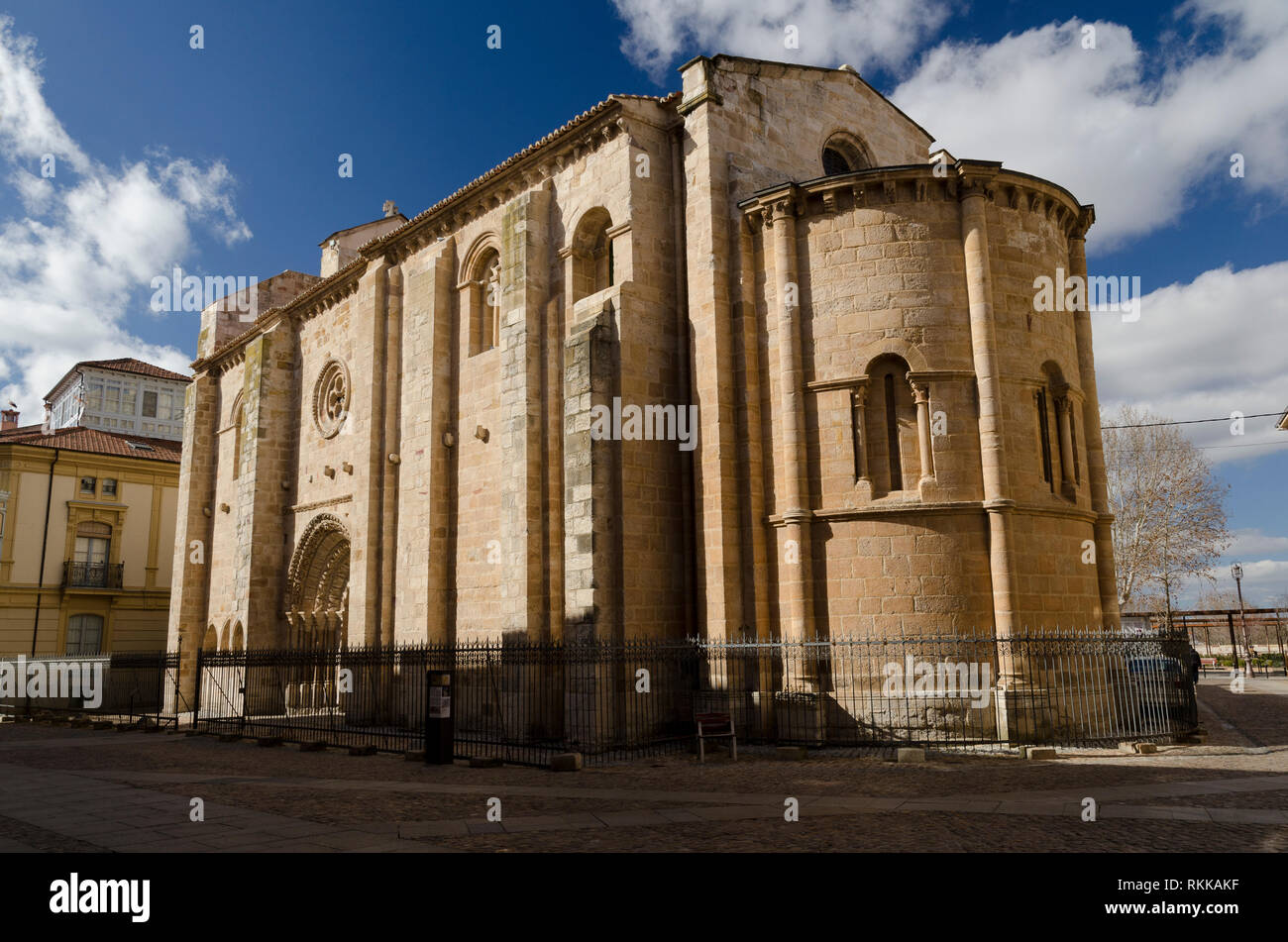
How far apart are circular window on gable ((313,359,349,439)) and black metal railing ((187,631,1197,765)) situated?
1074cm

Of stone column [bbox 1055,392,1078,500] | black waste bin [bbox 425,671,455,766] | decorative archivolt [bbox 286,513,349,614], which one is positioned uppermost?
stone column [bbox 1055,392,1078,500]

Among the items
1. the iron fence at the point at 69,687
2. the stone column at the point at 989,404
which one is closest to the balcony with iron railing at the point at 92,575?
the iron fence at the point at 69,687

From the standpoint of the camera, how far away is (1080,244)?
17.0 meters

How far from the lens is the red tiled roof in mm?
34075

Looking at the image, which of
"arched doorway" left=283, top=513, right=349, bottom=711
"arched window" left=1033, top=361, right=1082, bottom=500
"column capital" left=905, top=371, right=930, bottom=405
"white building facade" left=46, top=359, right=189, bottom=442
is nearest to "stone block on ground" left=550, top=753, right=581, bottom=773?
"column capital" left=905, top=371, right=930, bottom=405

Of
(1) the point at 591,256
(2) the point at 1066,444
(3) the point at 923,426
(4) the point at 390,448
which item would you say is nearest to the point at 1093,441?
(2) the point at 1066,444

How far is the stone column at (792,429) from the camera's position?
47.4ft

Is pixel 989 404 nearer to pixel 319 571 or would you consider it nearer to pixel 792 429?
pixel 792 429

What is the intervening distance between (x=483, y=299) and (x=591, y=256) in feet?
12.1

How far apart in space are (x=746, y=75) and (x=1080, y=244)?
23.7 feet

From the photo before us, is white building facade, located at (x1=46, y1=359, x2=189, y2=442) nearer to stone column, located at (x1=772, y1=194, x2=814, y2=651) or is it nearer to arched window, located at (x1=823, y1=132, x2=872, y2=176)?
arched window, located at (x1=823, y1=132, x2=872, y2=176)

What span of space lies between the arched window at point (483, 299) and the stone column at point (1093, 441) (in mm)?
12117

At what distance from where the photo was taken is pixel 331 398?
25.9 metres
